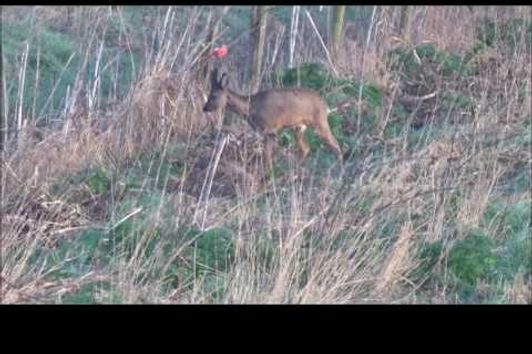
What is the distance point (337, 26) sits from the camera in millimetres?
12430

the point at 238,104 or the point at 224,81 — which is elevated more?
the point at 224,81

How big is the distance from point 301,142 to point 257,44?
1484 millimetres

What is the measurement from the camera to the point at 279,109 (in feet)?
32.9

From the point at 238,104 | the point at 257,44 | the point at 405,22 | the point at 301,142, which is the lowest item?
the point at 301,142

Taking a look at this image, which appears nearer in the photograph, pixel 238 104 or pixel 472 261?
pixel 472 261

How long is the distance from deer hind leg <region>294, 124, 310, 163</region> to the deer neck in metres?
0.50

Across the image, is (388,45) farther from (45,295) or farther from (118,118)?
Result: (45,295)

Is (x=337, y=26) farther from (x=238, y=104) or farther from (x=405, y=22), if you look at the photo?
(x=238, y=104)

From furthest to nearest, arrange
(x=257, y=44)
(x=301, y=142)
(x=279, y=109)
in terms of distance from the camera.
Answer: (x=257, y=44) → (x=301, y=142) → (x=279, y=109)

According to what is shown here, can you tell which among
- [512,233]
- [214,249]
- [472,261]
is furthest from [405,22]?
[214,249]

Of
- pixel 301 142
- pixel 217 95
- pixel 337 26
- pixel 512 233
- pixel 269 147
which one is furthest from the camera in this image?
pixel 337 26

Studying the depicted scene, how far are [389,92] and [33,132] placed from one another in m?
3.82
